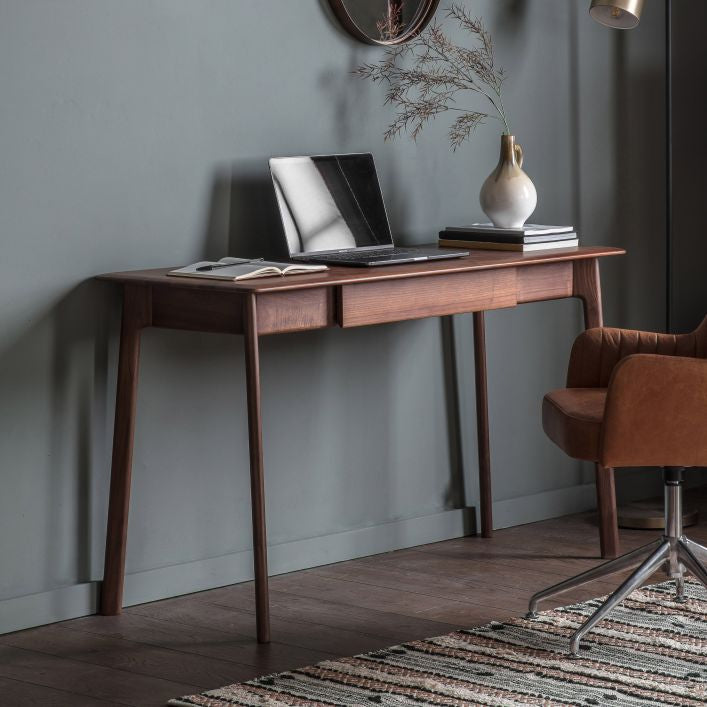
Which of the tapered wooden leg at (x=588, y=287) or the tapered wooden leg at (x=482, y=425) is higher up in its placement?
the tapered wooden leg at (x=588, y=287)

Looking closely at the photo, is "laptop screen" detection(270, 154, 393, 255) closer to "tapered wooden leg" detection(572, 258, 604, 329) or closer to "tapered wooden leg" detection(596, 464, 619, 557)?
"tapered wooden leg" detection(572, 258, 604, 329)

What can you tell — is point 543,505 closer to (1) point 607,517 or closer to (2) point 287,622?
(1) point 607,517

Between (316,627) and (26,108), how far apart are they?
1.38 m

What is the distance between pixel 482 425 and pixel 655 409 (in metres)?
1.22

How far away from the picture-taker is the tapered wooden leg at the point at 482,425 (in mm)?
4020

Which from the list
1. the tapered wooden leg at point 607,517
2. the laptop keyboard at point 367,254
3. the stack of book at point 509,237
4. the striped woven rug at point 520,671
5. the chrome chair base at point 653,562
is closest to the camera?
the striped woven rug at point 520,671

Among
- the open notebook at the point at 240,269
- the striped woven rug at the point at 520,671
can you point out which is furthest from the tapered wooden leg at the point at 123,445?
the striped woven rug at the point at 520,671

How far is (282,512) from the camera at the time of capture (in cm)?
369

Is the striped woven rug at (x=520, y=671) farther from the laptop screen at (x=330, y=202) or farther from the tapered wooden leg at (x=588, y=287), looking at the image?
the laptop screen at (x=330, y=202)

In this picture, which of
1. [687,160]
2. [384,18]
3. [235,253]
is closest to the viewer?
[235,253]

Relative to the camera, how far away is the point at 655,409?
112 inches

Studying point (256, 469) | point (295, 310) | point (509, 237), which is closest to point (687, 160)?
point (509, 237)

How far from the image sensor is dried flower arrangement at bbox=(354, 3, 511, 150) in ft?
12.6

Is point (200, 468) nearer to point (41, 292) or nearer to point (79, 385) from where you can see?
point (79, 385)
